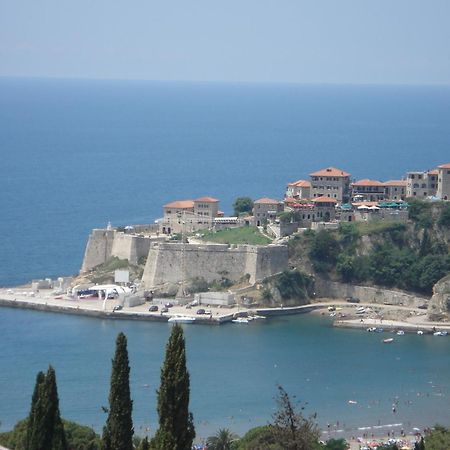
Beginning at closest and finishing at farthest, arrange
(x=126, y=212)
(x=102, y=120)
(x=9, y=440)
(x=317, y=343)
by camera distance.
→ (x=9, y=440) → (x=317, y=343) → (x=126, y=212) → (x=102, y=120)

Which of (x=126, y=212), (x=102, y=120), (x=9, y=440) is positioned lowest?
(x=9, y=440)

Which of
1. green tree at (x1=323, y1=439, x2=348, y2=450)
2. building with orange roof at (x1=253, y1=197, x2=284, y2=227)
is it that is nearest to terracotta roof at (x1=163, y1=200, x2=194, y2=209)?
building with orange roof at (x1=253, y1=197, x2=284, y2=227)

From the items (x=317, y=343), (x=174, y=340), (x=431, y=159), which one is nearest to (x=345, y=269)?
(x=317, y=343)

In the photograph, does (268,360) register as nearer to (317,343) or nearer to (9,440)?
(317,343)

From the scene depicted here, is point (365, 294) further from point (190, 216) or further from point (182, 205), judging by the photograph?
point (182, 205)

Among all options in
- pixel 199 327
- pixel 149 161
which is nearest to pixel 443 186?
pixel 199 327

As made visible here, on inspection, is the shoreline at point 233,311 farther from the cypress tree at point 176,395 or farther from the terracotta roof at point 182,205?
the cypress tree at point 176,395
